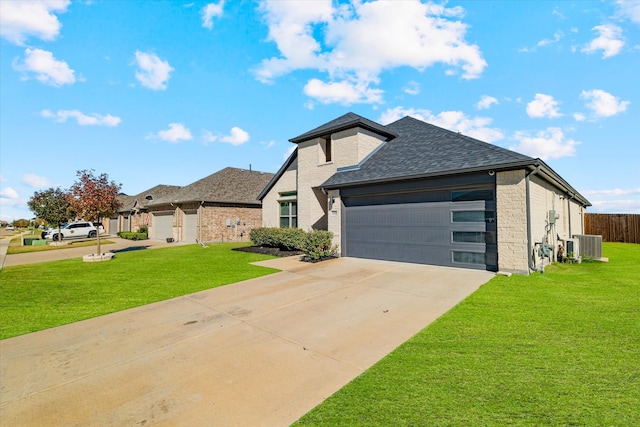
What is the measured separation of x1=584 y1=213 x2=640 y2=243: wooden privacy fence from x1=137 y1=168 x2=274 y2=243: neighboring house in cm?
2607

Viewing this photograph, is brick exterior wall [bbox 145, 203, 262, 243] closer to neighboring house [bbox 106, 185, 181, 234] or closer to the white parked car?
neighboring house [bbox 106, 185, 181, 234]

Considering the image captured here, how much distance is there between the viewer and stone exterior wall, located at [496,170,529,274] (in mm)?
8039

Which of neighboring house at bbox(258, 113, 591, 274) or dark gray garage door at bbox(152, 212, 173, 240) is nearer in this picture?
neighboring house at bbox(258, 113, 591, 274)

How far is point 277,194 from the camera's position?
18.2 m

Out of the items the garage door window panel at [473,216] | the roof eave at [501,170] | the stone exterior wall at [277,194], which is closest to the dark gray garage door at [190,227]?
the stone exterior wall at [277,194]

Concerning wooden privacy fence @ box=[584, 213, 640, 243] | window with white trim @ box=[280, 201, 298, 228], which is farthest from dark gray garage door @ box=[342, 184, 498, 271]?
wooden privacy fence @ box=[584, 213, 640, 243]

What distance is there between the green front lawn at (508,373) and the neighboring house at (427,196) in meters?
3.33

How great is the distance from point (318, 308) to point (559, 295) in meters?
5.38

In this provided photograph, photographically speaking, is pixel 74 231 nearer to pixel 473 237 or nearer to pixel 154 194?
pixel 154 194

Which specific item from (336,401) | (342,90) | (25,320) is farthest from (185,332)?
(342,90)

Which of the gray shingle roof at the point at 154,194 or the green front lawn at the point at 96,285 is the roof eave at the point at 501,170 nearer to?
the green front lawn at the point at 96,285

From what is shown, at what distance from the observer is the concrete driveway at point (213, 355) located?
293cm

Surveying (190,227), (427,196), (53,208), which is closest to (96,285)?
(427,196)

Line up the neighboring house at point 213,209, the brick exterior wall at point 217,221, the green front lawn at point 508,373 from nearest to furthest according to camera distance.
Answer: the green front lawn at point 508,373 → the brick exterior wall at point 217,221 → the neighboring house at point 213,209
